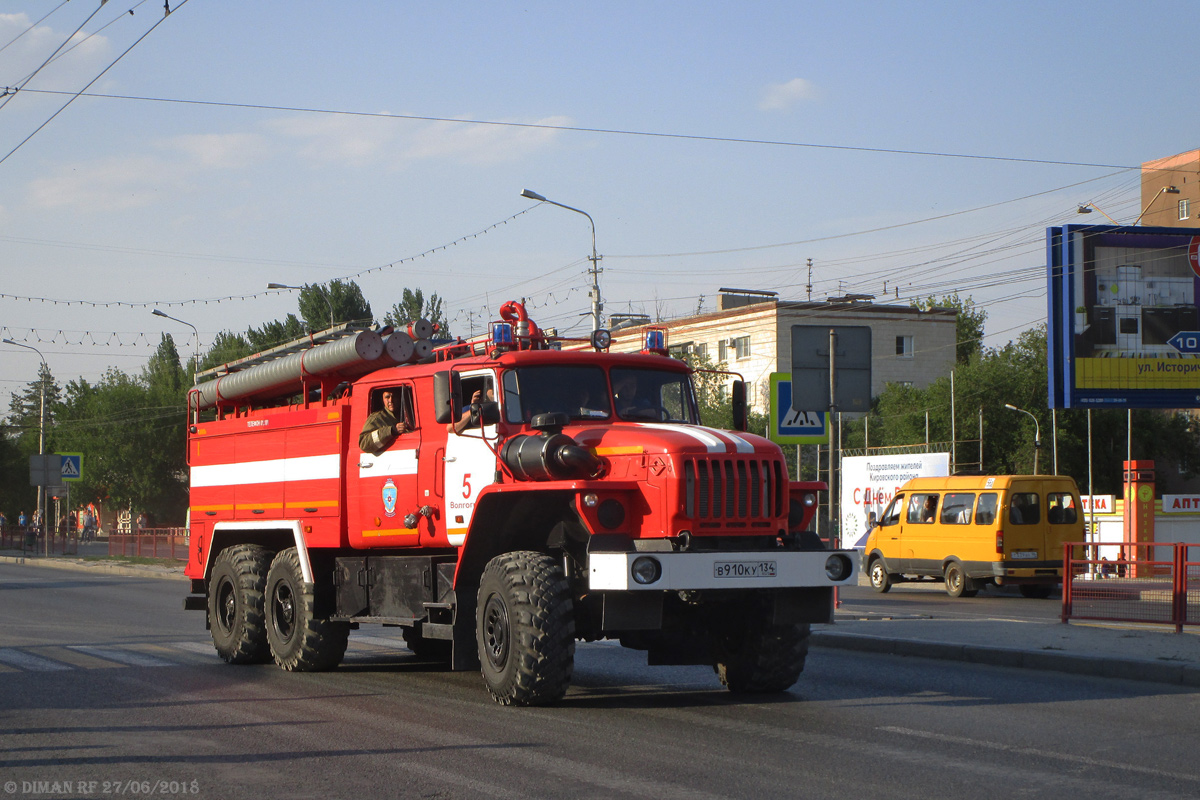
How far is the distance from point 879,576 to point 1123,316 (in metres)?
10.5

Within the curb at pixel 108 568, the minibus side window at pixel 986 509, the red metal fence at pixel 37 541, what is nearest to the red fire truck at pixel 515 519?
the minibus side window at pixel 986 509

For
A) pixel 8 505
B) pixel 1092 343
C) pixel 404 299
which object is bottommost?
pixel 8 505

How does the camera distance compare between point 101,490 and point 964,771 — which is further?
point 101,490

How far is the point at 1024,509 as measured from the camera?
2381 centimetres

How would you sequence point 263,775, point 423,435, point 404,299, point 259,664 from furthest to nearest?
point 404,299, point 259,664, point 423,435, point 263,775

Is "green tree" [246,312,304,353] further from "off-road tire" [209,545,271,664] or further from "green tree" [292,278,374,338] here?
"off-road tire" [209,545,271,664]

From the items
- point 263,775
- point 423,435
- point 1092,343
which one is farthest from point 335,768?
point 1092,343

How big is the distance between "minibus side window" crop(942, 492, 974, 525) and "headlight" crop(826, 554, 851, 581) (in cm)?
1570

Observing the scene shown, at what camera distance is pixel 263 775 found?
275 inches

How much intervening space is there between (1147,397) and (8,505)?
241 ft

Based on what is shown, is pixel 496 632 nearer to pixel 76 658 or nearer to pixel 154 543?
pixel 76 658

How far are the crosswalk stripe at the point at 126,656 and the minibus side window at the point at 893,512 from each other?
17298 millimetres

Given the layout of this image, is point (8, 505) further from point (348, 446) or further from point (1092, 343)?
point (348, 446)

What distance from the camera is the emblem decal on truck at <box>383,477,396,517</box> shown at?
36.8 feet
